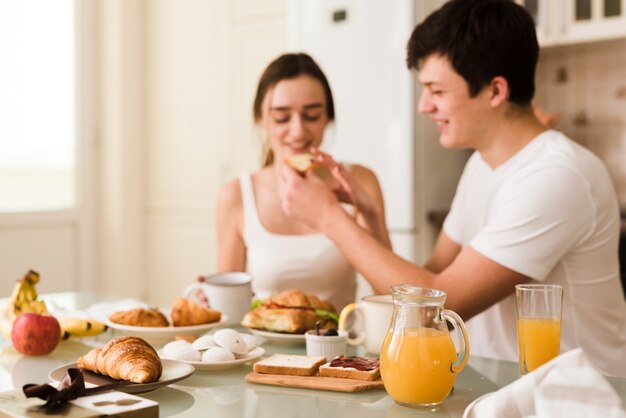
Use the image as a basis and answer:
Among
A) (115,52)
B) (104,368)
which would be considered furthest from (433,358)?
(115,52)

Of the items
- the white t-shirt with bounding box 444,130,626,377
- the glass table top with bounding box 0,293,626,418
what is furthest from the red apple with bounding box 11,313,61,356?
the white t-shirt with bounding box 444,130,626,377

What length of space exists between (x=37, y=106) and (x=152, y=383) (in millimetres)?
3363

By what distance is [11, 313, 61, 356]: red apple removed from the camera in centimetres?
133

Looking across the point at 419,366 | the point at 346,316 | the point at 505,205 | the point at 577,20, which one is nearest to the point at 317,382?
the point at 419,366

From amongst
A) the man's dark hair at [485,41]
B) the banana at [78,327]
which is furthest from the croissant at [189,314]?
the man's dark hair at [485,41]

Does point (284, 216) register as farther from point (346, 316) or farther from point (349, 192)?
point (346, 316)

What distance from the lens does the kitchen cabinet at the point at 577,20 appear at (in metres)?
2.88

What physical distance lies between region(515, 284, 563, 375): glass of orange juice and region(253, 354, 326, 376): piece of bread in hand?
0.97 feet

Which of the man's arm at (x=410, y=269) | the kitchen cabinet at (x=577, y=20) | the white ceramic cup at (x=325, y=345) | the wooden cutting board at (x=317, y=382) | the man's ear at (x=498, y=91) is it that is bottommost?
the wooden cutting board at (x=317, y=382)

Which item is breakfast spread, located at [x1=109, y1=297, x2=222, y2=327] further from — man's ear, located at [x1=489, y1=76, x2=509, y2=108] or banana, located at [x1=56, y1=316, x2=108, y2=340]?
man's ear, located at [x1=489, y1=76, x2=509, y2=108]

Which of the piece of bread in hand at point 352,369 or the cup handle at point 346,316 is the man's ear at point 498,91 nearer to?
the cup handle at point 346,316

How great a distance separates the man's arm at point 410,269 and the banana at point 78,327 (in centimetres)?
52

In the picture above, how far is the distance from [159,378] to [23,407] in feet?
0.61

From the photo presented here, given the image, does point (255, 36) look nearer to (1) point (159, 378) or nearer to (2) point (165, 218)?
(2) point (165, 218)
